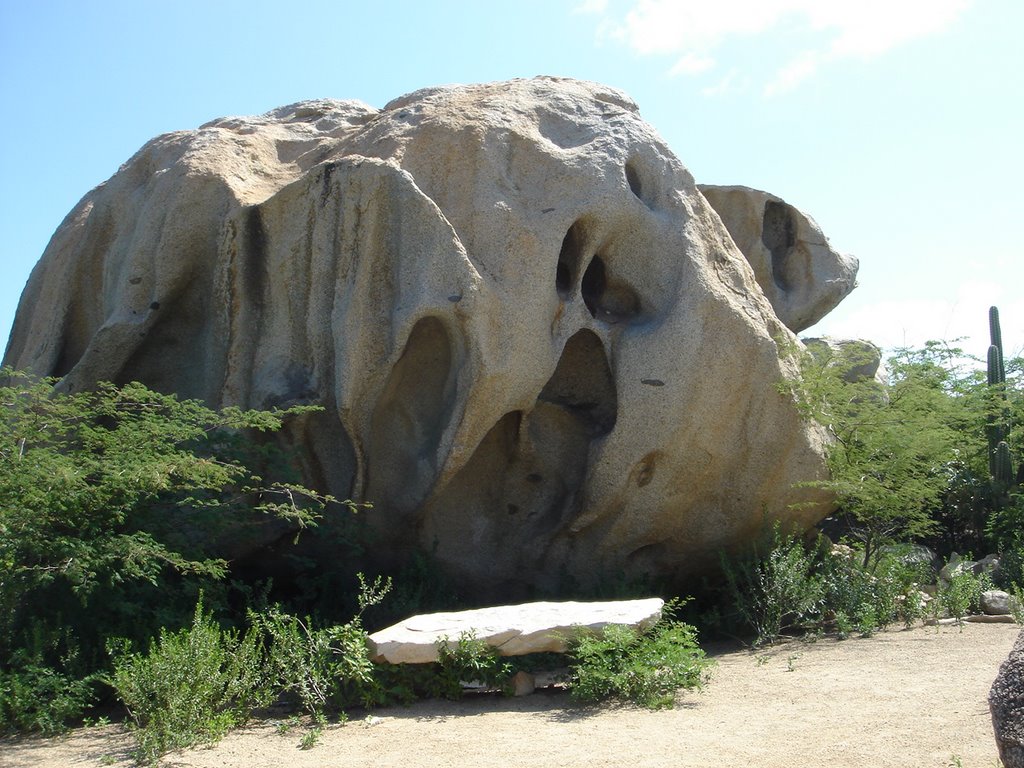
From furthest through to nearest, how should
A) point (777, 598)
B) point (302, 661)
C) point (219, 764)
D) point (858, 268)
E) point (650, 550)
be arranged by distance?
point (858, 268) → point (650, 550) → point (777, 598) → point (302, 661) → point (219, 764)

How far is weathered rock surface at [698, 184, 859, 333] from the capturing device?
14.3m

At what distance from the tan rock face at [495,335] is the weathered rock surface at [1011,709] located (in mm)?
5353

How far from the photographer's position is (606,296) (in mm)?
9828

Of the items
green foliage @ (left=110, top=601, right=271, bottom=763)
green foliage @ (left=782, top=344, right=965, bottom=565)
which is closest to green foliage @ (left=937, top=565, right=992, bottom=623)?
green foliage @ (left=782, top=344, right=965, bottom=565)

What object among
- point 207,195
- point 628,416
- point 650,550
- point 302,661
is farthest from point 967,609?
point 207,195

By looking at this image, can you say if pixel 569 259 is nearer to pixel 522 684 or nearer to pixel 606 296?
pixel 606 296

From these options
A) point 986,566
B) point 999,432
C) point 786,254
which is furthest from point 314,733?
point 786,254

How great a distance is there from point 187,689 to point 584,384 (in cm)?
491

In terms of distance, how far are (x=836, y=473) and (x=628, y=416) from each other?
2.26 meters

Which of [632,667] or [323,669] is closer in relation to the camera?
[632,667]

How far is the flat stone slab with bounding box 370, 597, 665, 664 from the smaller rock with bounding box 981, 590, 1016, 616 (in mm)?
4125

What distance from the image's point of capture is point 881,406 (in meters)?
10.9

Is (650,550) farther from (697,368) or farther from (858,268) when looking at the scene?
(858,268)

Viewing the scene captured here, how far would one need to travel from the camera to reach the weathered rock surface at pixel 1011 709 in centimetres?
357
